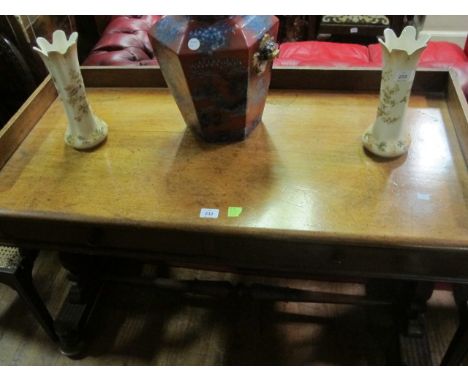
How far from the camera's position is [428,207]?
70cm

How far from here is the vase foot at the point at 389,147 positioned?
79 cm

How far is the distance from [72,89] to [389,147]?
613mm

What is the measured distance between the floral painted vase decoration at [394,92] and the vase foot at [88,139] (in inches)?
21.4

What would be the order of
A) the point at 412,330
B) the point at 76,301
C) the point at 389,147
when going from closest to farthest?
1. the point at 389,147
2. the point at 412,330
3. the point at 76,301

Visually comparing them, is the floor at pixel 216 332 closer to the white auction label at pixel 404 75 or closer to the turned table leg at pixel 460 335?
the turned table leg at pixel 460 335

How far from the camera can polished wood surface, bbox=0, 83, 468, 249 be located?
69 centimetres

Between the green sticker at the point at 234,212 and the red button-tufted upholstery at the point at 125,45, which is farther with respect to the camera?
the red button-tufted upholstery at the point at 125,45

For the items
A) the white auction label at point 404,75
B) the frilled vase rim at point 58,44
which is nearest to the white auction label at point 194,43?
the frilled vase rim at point 58,44

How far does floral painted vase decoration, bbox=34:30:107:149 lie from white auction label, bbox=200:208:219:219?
12.4 inches

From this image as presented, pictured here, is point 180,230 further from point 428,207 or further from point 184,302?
point 184,302

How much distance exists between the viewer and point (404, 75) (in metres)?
0.69

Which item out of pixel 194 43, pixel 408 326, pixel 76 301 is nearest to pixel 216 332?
pixel 76 301

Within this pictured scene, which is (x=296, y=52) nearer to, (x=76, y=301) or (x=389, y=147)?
(x=389, y=147)

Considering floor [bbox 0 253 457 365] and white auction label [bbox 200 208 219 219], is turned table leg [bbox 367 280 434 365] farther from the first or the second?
white auction label [bbox 200 208 219 219]
